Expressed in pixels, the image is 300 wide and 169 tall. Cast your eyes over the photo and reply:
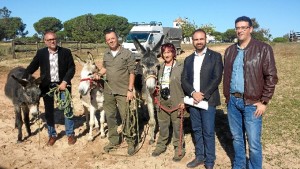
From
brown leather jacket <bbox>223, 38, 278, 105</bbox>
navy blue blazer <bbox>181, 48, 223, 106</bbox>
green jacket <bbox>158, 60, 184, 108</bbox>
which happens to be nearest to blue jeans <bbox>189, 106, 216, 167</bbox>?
navy blue blazer <bbox>181, 48, 223, 106</bbox>

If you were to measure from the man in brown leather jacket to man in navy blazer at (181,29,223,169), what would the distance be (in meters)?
0.29

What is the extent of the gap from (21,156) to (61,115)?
2.95 meters

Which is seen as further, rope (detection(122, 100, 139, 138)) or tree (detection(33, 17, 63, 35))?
tree (detection(33, 17, 63, 35))

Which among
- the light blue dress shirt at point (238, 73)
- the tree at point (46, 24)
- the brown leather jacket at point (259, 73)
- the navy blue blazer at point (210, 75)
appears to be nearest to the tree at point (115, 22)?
the tree at point (46, 24)

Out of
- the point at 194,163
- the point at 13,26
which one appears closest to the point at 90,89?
the point at 194,163

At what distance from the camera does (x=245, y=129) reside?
175 inches

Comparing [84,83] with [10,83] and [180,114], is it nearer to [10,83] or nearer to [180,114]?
[180,114]

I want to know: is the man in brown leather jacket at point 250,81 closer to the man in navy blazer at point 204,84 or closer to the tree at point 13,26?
the man in navy blazer at point 204,84

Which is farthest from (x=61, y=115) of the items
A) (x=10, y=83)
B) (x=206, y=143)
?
(x=206, y=143)

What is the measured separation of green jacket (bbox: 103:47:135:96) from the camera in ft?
18.1

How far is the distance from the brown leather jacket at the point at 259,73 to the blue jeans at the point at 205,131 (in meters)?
0.82

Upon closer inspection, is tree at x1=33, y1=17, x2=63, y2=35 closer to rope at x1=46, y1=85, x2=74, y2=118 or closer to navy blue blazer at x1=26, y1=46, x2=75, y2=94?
navy blue blazer at x1=26, y1=46, x2=75, y2=94

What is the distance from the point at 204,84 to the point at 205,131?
0.83 metres

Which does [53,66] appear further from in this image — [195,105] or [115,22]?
[115,22]
